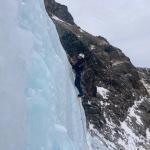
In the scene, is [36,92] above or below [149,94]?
above

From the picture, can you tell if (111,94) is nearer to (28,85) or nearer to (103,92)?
(103,92)

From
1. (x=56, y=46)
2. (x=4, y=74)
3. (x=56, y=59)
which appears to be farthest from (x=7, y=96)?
(x=56, y=46)

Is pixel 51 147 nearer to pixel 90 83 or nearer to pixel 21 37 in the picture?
pixel 21 37

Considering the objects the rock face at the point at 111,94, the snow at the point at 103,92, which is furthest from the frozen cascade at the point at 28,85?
the snow at the point at 103,92

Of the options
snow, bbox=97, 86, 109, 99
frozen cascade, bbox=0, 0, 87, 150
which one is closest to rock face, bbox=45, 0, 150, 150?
snow, bbox=97, 86, 109, 99

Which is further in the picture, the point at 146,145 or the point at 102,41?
the point at 102,41

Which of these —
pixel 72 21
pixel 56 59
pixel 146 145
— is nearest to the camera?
pixel 56 59
